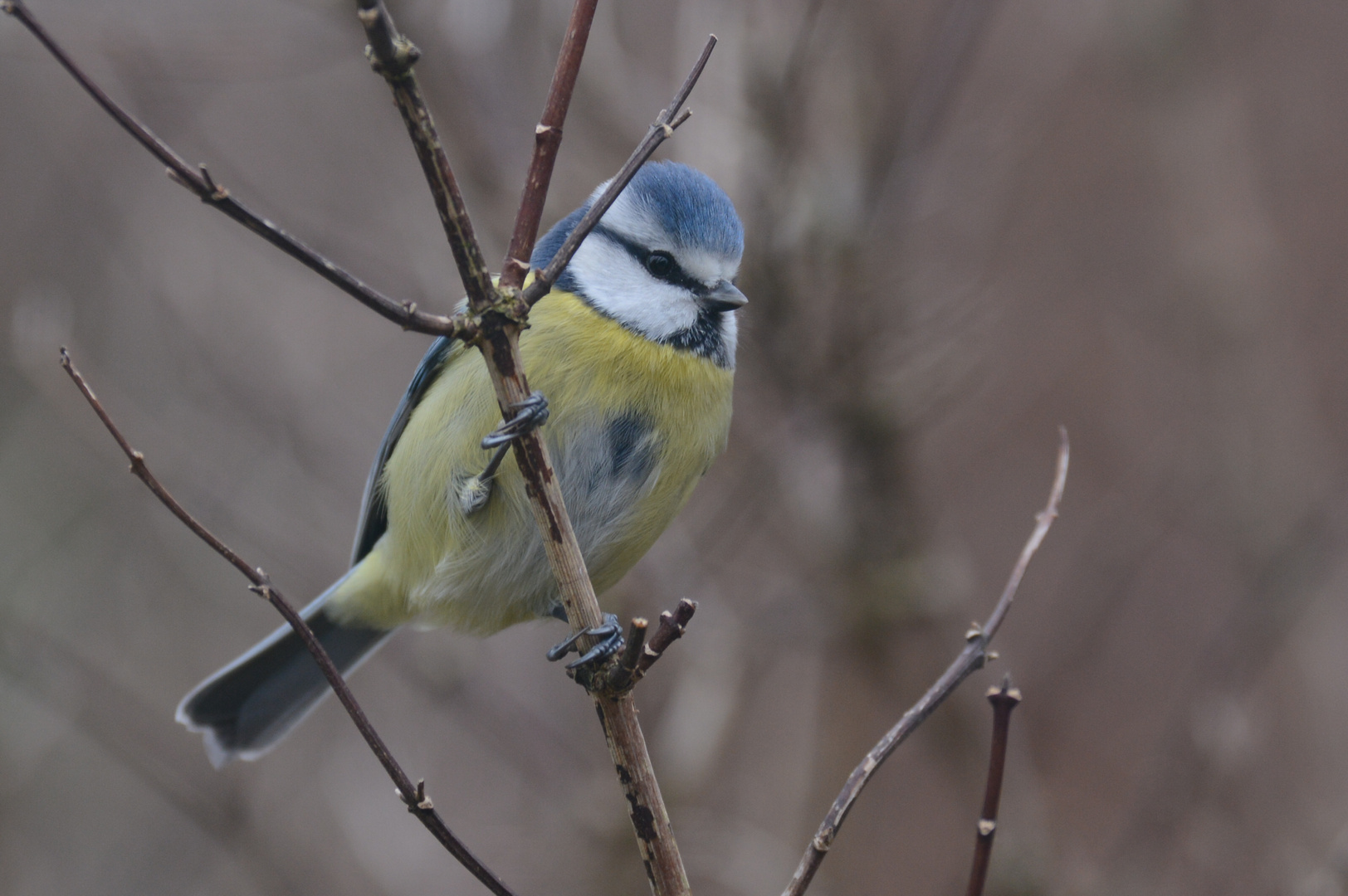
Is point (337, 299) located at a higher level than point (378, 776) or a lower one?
higher

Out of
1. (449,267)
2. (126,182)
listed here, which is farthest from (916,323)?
(126,182)

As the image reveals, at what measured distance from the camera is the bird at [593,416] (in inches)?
100

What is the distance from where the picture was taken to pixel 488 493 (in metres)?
2.53

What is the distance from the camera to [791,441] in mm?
4129

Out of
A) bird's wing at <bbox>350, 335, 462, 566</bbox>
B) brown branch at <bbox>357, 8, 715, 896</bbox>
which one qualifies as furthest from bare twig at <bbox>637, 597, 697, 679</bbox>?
bird's wing at <bbox>350, 335, 462, 566</bbox>

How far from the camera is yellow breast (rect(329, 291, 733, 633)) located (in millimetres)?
2539

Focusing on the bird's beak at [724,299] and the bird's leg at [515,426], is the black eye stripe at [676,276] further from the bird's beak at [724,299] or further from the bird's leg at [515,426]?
the bird's leg at [515,426]

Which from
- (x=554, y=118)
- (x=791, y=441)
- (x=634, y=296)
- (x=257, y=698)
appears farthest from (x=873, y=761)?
(x=791, y=441)

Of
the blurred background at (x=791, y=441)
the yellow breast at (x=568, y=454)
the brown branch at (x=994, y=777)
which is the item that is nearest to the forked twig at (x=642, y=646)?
the brown branch at (x=994, y=777)

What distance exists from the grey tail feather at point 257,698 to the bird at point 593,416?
0.52 metres

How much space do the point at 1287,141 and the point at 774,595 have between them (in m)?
3.32

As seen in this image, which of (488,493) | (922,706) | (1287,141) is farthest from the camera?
(1287,141)

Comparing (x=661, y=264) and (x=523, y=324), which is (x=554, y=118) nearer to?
(x=523, y=324)

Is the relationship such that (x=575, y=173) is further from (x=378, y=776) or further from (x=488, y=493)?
(x=378, y=776)
